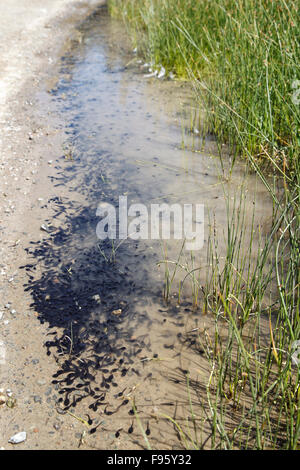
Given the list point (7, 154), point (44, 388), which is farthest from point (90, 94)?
point (44, 388)

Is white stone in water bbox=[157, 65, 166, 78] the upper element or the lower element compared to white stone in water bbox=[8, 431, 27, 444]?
upper

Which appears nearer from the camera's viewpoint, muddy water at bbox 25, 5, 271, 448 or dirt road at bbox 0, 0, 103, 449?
dirt road at bbox 0, 0, 103, 449

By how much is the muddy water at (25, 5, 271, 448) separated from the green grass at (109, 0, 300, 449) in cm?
12

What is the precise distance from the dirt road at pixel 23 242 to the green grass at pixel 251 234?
0.69 m

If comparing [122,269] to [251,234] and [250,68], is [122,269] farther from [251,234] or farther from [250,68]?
[250,68]

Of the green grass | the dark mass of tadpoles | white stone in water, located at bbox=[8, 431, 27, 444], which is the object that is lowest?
white stone in water, located at bbox=[8, 431, 27, 444]

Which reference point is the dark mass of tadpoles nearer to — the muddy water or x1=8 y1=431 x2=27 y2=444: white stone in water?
the muddy water

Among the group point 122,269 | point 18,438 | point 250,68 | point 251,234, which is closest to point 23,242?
point 122,269

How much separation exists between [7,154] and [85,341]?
254cm

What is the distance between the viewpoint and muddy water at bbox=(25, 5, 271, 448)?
200 centimetres

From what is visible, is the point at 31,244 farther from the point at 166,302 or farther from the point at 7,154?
the point at 7,154

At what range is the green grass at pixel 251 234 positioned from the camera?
1.71m

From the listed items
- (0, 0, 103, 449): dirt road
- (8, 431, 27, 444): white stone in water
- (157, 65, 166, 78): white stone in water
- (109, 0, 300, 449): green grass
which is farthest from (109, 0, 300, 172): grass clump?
(8, 431, 27, 444): white stone in water

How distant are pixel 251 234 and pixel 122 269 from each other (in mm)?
1028
